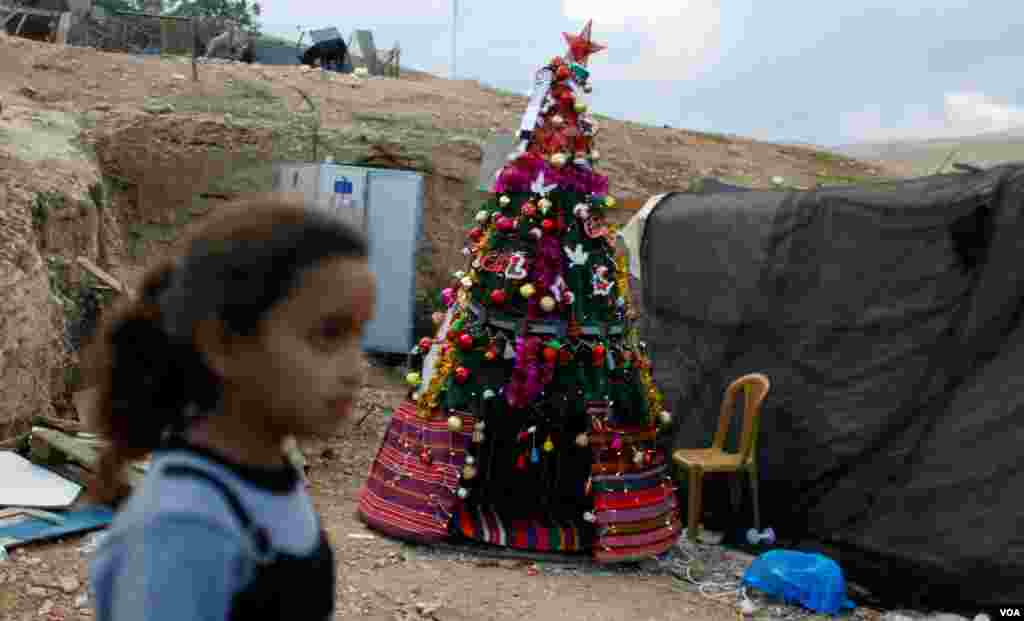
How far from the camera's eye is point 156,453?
4.12 feet

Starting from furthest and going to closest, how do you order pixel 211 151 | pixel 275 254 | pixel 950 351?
1. pixel 211 151
2. pixel 950 351
3. pixel 275 254

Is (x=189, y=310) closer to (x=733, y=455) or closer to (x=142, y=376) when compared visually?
(x=142, y=376)

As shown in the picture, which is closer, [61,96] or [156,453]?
[156,453]

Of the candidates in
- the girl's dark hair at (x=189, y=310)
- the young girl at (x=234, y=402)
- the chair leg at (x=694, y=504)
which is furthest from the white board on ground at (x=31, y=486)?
the young girl at (x=234, y=402)

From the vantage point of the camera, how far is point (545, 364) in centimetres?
524

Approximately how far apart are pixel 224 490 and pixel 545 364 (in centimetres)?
412

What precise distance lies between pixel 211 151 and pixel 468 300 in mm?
6488

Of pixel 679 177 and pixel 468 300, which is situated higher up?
pixel 679 177

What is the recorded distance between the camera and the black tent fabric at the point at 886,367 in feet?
15.6

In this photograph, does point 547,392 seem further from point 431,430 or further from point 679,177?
point 679,177

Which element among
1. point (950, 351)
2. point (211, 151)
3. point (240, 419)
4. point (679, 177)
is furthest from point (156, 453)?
point (679, 177)

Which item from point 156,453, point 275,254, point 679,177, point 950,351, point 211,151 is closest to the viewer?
point 275,254

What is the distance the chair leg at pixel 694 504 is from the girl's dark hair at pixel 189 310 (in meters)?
4.96

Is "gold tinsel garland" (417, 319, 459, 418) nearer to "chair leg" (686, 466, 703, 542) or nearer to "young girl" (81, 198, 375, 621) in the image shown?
"chair leg" (686, 466, 703, 542)
